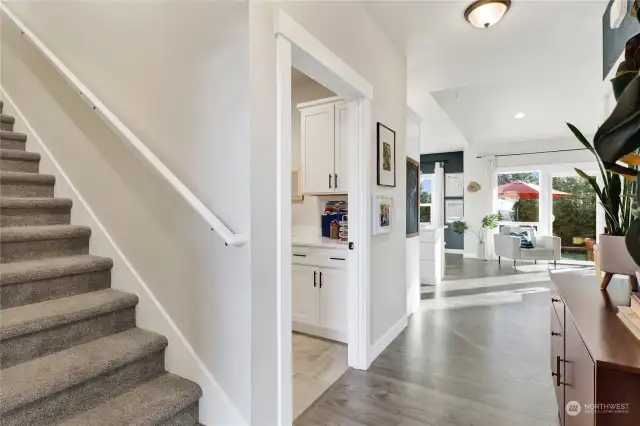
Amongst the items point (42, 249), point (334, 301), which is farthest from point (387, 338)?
point (42, 249)

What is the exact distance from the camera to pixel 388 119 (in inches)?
117

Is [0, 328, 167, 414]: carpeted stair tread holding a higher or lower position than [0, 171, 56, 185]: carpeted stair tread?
lower

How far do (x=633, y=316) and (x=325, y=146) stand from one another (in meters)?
2.53

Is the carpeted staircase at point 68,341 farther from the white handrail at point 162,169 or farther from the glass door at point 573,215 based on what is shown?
the glass door at point 573,215

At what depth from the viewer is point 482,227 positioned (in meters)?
7.98

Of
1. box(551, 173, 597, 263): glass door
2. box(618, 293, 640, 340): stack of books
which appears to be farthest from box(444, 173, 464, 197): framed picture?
box(618, 293, 640, 340): stack of books

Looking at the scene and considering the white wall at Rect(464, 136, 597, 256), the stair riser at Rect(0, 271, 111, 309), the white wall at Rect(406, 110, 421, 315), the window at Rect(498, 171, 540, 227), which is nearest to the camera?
the stair riser at Rect(0, 271, 111, 309)

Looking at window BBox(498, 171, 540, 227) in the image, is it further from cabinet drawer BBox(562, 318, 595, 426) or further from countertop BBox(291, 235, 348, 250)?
cabinet drawer BBox(562, 318, 595, 426)

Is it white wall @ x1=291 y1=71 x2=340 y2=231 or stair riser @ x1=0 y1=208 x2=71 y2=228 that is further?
white wall @ x1=291 y1=71 x2=340 y2=231

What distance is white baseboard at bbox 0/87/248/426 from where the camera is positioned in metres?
1.54

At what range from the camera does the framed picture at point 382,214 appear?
2.66 metres

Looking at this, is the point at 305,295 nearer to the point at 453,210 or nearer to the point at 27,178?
the point at 27,178

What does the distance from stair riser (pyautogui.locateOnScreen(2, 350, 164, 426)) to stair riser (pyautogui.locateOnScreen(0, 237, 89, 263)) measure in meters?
0.92

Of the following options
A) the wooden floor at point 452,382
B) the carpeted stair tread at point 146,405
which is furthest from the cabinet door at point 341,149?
the carpeted stair tread at point 146,405
